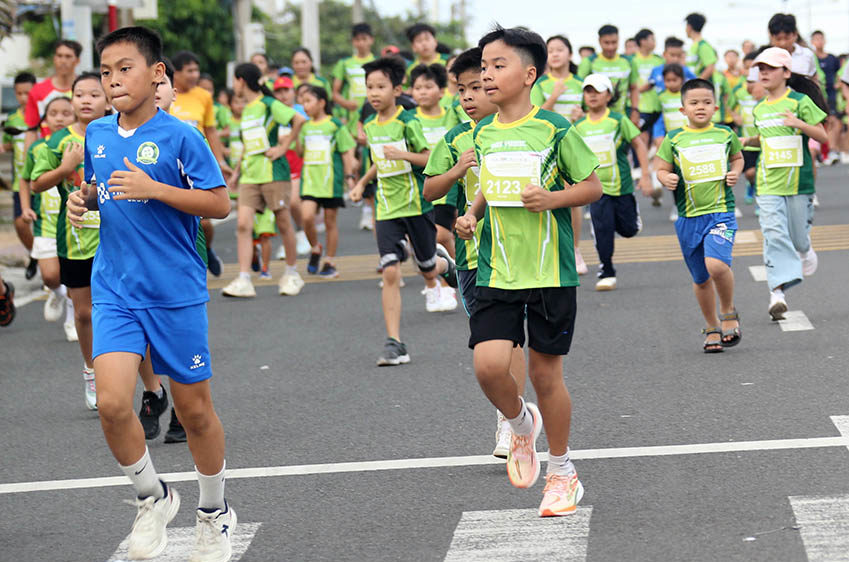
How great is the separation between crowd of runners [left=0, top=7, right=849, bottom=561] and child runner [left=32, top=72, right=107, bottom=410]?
1 cm

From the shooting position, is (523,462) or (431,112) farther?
(431,112)

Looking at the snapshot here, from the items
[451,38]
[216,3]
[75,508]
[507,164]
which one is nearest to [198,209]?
[507,164]

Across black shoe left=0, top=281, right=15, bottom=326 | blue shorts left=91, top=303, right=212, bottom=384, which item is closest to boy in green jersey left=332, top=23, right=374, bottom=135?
black shoe left=0, top=281, right=15, bottom=326

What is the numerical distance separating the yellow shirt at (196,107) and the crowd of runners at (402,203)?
29mm

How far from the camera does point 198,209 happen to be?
17.1 feet

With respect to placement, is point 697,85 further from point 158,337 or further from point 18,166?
point 18,166

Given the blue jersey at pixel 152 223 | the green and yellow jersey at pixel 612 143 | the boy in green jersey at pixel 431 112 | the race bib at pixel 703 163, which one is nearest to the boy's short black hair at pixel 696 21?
the green and yellow jersey at pixel 612 143

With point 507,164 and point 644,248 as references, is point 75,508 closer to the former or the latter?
point 507,164

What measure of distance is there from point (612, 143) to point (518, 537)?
24.3 feet

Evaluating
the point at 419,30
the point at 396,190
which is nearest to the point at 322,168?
the point at 419,30

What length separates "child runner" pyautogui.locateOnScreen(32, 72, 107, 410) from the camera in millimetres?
8008

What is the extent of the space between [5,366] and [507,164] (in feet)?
18.9

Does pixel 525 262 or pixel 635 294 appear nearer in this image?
pixel 525 262

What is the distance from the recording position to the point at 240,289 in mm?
13352
